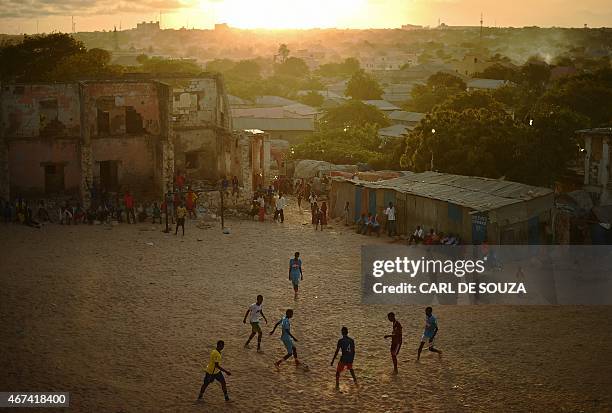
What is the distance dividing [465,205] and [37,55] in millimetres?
38257

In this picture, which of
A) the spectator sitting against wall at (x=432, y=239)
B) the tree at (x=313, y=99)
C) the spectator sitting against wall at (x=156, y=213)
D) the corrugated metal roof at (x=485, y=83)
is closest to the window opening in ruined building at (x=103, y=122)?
the spectator sitting against wall at (x=156, y=213)

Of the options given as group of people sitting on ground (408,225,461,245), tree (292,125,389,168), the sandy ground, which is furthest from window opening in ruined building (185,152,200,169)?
group of people sitting on ground (408,225,461,245)

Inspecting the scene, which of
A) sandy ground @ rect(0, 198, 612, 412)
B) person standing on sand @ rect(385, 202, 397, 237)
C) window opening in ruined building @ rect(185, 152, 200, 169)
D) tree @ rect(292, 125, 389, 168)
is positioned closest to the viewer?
sandy ground @ rect(0, 198, 612, 412)

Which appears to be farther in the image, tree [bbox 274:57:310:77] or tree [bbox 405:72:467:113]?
tree [bbox 274:57:310:77]

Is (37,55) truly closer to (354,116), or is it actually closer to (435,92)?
(354,116)

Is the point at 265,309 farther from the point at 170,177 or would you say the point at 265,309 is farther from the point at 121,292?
the point at 170,177

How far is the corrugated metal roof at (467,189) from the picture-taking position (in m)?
23.8

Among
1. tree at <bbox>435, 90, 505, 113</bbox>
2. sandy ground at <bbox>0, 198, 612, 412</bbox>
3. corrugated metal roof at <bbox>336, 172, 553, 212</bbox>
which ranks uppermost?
tree at <bbox>435, 90, 505, 113</bbox>

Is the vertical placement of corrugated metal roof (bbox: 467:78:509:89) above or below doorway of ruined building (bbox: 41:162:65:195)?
above

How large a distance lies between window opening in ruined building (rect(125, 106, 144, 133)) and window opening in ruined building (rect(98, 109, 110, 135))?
0.86 meters

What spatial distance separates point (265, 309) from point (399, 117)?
5348cm

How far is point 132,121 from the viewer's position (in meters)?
35.0

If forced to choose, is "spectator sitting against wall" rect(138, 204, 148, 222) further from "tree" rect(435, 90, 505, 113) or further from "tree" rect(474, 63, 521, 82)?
"tree" rect(474, 63, 521, 82)
